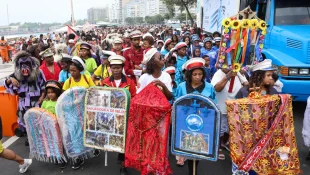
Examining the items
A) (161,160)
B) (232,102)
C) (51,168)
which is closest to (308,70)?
(232,102)

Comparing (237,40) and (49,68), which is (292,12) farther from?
(49,68)

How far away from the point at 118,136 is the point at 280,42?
14.3 ft

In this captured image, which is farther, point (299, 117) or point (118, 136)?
point (299, 117)

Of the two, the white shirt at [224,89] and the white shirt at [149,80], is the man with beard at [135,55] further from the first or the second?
the white shirt at [224,89]

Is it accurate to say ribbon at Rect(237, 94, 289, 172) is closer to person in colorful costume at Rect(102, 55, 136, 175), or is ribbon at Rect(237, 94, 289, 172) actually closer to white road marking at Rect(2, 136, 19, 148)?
person in colorful costume at Rect(102, 55, 136, 175)

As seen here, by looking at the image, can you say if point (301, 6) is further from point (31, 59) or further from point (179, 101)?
point (31, 59)

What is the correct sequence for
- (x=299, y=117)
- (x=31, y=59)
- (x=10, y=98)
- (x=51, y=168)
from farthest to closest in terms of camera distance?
(x=299, y=117) → (x=10, y=98) → (x=31, y=59) → (x=51, y=168)

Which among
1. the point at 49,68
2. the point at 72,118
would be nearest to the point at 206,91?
the point at 72,118

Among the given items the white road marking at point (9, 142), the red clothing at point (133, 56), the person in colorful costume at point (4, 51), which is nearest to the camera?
the white road marking at point (9, 142)

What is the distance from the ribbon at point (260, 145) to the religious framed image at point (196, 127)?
32 cm

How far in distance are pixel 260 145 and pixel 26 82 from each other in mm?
3851

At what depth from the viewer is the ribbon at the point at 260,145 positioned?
9.37 feet

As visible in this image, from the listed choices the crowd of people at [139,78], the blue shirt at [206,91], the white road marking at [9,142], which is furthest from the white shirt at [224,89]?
the white road marking at [9,142]

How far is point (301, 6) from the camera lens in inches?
253
